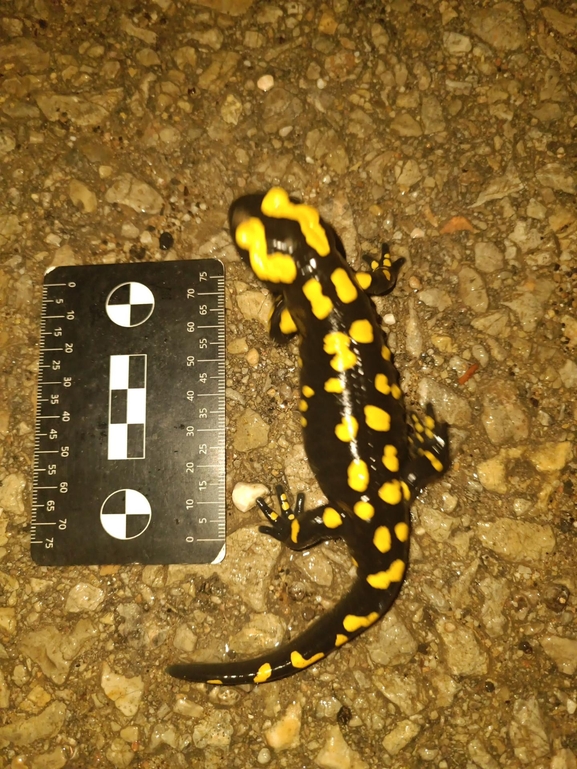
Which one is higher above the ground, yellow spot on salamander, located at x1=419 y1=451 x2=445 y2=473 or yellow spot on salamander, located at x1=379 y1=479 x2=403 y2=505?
yellow spot on salamander, located at x1=419 y1=451 x2=445 y2=473

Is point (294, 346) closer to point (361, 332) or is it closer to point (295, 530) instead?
point (361, 332)

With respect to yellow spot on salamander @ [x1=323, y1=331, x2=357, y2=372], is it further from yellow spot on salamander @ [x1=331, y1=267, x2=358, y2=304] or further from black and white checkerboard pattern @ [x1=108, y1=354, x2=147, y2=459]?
black and white checkerboard pattern @ [x1=108, y1=354, x2=147, y2=459]

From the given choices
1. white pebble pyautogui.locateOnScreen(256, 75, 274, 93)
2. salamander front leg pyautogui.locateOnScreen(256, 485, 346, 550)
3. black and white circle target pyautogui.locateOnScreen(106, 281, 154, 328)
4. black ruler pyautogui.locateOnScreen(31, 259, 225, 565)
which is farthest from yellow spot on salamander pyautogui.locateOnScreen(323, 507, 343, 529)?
white pebble pyautogui.locateOnScreen(256, 75, 274, 93)

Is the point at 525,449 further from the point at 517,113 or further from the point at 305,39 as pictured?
the point at 305,39

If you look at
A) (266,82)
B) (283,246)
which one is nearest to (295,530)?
(283,246)

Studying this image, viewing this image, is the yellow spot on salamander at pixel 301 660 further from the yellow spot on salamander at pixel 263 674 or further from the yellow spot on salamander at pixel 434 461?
the yellow spot on salamander at pixel 434 461
